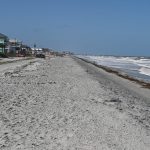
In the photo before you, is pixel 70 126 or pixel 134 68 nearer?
pixel 70 126

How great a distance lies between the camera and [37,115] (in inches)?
473

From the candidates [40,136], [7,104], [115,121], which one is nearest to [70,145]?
[40,136]

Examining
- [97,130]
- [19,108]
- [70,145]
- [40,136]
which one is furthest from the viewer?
[19,108]

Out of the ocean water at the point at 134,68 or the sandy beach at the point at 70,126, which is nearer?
the sandy beach at the point at 70,126

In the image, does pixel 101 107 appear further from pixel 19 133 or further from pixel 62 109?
pixel 19 133

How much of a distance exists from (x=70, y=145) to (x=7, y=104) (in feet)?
18.6

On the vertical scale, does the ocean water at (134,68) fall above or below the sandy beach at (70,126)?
below

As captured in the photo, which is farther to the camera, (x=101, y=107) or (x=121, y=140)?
(x=101, y=107)

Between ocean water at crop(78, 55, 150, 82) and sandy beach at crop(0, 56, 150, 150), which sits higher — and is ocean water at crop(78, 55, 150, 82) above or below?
below

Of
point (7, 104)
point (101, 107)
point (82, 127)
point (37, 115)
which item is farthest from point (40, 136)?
point (101, 107)

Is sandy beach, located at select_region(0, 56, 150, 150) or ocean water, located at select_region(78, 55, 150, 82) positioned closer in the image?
sandy beach, located at select_region(0, 56, 150, 150)

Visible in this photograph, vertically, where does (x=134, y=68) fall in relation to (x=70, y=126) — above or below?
below

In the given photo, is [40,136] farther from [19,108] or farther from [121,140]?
[19,108]

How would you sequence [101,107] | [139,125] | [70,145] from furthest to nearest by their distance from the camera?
[101,107], [139,125], [70,145]
